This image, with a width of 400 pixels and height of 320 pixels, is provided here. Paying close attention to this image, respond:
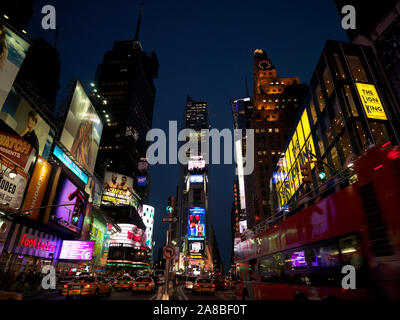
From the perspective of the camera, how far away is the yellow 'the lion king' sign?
24.0 metres

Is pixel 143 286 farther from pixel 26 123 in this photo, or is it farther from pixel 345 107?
pixel 345 107

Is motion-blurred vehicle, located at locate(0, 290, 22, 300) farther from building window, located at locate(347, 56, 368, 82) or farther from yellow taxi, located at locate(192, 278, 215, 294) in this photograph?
building window, located at locate(347, 56, 368, 82)

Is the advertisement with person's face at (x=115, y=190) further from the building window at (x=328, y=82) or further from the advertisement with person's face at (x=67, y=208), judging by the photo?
the building window at (x=328, y=82)

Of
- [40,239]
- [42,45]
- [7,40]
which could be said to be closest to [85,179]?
[40,239]

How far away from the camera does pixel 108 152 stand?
13262 centimetres

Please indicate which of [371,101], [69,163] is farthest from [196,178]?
[371,101]

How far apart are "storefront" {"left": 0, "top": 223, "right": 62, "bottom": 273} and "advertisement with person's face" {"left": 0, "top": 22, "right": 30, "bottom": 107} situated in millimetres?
14139

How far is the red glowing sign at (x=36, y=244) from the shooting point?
25859mm

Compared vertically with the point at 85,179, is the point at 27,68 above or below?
above

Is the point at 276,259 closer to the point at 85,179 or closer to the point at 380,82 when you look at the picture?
the point at 380,82

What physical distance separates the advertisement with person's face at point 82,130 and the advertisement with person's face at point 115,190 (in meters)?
24.3

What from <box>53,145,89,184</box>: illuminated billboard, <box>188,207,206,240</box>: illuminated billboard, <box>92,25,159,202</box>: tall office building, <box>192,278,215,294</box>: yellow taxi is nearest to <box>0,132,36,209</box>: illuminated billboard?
<box>53,145,89,184</box>: illuminated billboard
